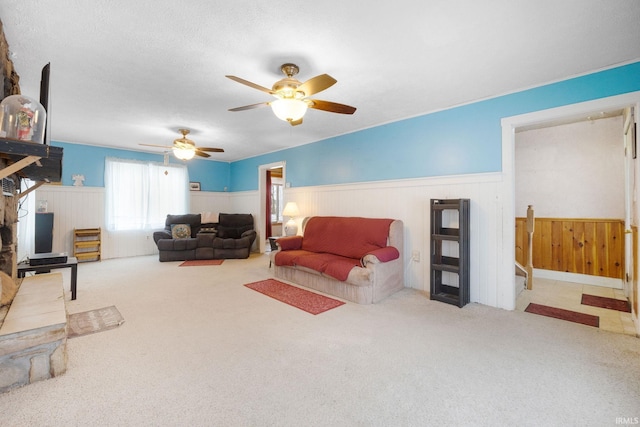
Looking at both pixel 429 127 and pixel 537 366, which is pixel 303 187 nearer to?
pixel 429 127

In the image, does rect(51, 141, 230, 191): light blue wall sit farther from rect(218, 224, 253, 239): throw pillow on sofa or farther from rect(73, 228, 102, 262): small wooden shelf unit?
rect(218, 224, 253, 239): throw pillow on sofa

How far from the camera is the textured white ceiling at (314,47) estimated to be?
1784 millimetres

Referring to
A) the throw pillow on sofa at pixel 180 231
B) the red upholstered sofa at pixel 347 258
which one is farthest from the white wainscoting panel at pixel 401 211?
the throw pillow on sofa at pixel 180 231

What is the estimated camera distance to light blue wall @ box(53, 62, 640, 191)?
268 centimetres

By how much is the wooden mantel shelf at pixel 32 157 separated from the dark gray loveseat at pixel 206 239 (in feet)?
10.4

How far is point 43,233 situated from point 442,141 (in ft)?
21.2

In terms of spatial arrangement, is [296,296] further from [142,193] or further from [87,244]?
[142,193]

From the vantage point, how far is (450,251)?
11.5 ft

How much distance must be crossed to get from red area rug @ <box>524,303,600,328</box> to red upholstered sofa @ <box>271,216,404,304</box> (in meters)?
1.44

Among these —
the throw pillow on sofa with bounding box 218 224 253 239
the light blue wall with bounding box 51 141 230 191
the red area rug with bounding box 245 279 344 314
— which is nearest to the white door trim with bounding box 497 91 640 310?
the red area rug with bounding box 245 279 344 314

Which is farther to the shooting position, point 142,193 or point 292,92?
point 142,193

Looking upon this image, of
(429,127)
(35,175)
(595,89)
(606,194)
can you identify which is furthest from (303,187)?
(606,194)

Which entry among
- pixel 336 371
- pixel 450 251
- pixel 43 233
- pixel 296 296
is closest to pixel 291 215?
pixel 296 296

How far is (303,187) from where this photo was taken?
546 cm
